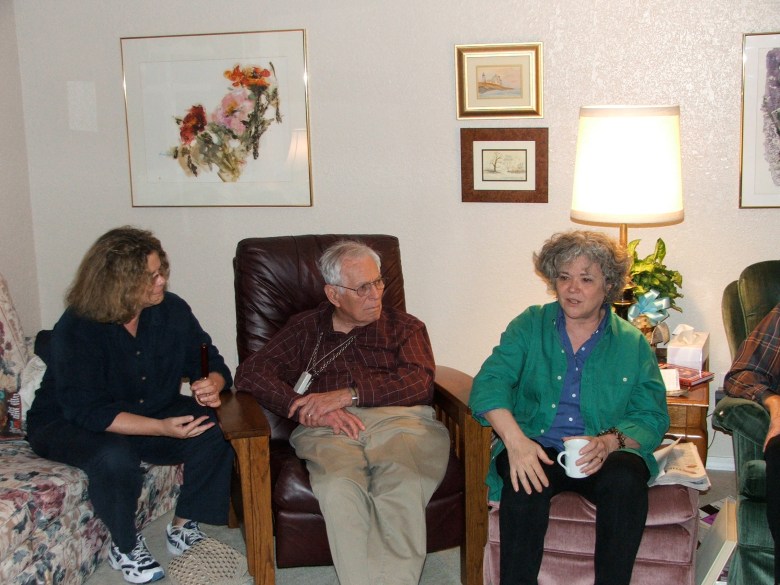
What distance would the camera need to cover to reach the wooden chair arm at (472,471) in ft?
8.59

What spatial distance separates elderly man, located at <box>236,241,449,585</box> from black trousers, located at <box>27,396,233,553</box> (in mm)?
242

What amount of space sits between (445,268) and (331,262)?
87cm

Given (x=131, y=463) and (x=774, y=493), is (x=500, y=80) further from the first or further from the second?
(x=131, y=463)

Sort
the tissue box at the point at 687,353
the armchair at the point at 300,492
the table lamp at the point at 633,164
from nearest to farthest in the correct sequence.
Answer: the armchair at the point at 300,492
the table lamp at the point at 633,164
the tissue box at the point at 687,353

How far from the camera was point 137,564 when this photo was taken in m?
2.83

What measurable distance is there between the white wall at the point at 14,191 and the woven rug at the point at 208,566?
5.24ft

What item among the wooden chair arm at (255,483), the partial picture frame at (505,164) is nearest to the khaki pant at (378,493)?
the wooden chair arm at (255,483)

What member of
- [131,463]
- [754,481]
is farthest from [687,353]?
[131,463]

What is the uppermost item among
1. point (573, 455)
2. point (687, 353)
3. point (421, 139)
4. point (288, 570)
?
point (421, 139)

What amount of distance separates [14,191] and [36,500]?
1.68 m

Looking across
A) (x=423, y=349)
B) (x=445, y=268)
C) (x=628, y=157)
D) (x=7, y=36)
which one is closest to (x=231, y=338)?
(x=445, y=268)

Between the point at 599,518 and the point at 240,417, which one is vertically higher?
the point at 240,417

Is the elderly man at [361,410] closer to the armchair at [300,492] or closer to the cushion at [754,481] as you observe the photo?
the armchair at [300,492]

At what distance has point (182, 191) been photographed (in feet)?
12.5
